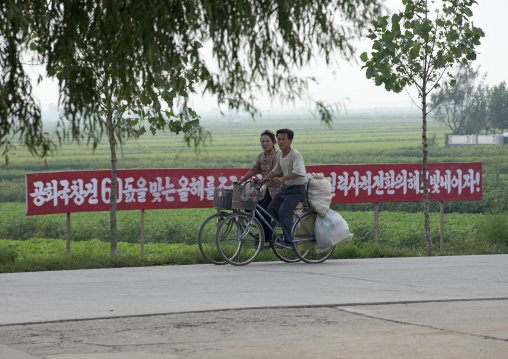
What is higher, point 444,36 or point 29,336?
point 444,36

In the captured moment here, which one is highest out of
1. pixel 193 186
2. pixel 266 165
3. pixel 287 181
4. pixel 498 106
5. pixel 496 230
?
pixel 498 106

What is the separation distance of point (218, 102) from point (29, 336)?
120 inches

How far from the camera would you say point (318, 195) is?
11477mm

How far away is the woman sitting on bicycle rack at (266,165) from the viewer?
36.9ft

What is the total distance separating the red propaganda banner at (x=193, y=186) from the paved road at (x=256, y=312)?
184 centimetres

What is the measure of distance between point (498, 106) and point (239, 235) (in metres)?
103

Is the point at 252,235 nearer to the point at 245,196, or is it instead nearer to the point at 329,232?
the point at 245,196

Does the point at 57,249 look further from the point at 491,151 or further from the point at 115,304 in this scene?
the point at 491,151

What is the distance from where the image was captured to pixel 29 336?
22.5 ft

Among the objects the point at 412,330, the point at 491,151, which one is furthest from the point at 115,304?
the point at 491,151

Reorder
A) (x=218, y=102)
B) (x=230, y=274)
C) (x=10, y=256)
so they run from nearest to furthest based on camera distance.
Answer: (x=218, y=102) < (x=230, y=274) < (x=10, y=256)

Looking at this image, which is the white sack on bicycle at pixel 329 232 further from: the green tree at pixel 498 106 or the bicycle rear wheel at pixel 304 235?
the green tree at pixel 498 106

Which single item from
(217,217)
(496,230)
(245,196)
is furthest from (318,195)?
(496,230)

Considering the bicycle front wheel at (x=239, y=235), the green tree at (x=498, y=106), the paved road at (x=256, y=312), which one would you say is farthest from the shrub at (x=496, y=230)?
the green tree at (x=498, y=106)
